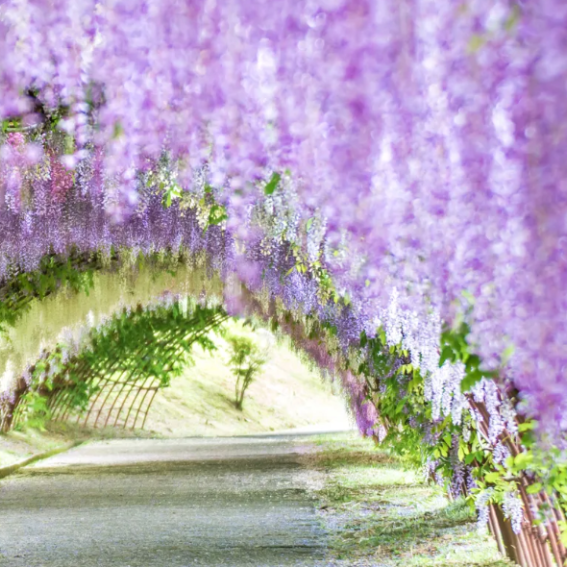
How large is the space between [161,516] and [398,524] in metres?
1.88

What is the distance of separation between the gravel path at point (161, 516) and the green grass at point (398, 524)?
201 millimetres

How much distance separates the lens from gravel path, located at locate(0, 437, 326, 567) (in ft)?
17.0

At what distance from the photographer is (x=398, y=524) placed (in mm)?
6066

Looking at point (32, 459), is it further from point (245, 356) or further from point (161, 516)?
point (245, 356)

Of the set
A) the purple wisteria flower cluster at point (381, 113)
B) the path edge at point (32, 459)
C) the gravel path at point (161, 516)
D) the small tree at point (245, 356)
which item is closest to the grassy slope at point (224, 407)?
Result: the path edge at point (32, 459)

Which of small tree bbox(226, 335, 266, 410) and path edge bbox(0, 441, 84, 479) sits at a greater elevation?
small tree bbox(226, 335, 266, 410)

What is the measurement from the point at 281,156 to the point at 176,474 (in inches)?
344

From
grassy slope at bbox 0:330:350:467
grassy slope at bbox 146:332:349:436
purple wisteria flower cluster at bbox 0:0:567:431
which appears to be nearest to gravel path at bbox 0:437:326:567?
purple wisteria flower cluster at bbox 0:0:567:431

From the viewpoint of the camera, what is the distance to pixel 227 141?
2387mm

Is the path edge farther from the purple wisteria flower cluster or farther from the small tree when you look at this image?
the small tree

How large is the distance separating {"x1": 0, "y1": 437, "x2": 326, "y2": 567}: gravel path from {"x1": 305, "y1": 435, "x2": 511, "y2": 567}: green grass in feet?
0.66

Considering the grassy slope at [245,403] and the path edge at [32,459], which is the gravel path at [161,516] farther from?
the grassy slope at [245,403]

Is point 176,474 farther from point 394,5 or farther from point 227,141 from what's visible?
point 394,5

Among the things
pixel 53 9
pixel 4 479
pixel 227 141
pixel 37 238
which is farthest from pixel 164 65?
pixel 4 479
